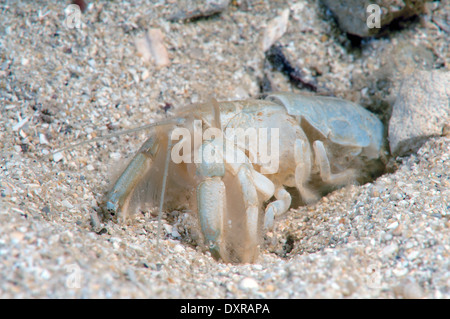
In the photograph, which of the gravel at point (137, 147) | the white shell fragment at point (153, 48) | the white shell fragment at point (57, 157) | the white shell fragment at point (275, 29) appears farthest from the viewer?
the white shell fragment at point (275, 29)

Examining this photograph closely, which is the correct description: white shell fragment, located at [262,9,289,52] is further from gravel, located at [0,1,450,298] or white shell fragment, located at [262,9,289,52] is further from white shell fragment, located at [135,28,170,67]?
white shell fragment, located at [135,28,170,67]

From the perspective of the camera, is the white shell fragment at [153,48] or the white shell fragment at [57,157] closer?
the white shell fragment at [57,157]

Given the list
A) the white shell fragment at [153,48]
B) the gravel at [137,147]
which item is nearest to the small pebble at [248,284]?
the gravel at [137,147]

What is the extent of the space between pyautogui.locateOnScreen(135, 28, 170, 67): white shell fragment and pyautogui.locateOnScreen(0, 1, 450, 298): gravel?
58mm

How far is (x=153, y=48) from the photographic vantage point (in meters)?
3.95

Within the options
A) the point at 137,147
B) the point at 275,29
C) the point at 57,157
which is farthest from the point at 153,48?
the point at 57,157

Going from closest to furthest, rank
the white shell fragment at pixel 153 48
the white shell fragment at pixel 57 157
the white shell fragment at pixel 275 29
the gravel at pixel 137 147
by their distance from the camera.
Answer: the gravel at pixel 137 147 → the white shell fragment at pixel 57 157 → the white shell fragment at pixel 153 48 → the white shell fragment at pixel 275 29

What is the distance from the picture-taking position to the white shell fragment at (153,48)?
3.92 metres

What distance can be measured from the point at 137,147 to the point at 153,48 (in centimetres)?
113

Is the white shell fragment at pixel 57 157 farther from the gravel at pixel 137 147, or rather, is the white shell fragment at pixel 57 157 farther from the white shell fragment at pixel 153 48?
the white shell fragment at pixel 153 48

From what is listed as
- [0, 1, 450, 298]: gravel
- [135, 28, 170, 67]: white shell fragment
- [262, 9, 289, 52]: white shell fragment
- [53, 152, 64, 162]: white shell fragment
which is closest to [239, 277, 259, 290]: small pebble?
[0, 1, 450, 298]: gravel

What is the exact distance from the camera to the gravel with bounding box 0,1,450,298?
205cm

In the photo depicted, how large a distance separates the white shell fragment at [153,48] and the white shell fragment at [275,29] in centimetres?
109

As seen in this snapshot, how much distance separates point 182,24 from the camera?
4113 mm
